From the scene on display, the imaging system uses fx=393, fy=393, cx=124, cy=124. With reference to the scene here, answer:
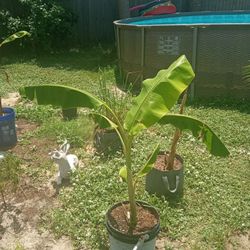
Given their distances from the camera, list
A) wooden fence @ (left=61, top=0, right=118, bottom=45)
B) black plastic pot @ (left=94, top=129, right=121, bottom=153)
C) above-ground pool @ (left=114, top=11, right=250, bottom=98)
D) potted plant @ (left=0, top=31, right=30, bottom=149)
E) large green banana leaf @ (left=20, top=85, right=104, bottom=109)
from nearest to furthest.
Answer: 1. large green banana leaf @ (left=20, top=85, right=104, bottom=109)
2. black plastic pot @ (left=94, top=129, right=121, bottom=153)
3. potted plant @ (left=0, top=31, right=30, bottom=149)
4. above-ground pool @ (left=114, top=11, right=250, bottom=98)
5. wooden fence @ (left=61, top=0, right=118, bottom=45)

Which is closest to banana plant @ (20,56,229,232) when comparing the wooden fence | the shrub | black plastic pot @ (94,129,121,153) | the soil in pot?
the soil in pot

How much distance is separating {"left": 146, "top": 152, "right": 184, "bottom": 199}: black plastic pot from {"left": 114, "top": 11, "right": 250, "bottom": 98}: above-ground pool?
10.5ft

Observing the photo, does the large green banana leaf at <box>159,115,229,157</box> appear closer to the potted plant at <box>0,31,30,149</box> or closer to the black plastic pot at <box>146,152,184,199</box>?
the black plastic pot at <box>146,152,184,199</box>

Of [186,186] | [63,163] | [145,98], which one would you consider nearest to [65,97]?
[145,98]

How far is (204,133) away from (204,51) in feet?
14.4

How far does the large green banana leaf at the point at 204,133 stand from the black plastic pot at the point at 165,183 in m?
0.99

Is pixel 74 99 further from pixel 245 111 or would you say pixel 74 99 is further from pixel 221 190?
pixel 245 111

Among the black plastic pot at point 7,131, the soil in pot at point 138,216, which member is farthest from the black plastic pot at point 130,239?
the black plastic pot at point 7,131

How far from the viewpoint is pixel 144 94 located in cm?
304

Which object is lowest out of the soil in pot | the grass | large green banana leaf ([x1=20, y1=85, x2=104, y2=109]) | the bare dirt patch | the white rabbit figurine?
the bare dirt patch

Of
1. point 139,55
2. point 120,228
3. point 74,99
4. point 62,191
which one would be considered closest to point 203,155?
point 62,191

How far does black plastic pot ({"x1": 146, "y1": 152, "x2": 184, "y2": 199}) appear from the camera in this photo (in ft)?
14.0

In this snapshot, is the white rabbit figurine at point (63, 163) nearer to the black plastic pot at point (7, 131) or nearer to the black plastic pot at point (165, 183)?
the black plastic pot at point (165, 183)

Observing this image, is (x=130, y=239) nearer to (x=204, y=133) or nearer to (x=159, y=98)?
(x=204, y=133)
